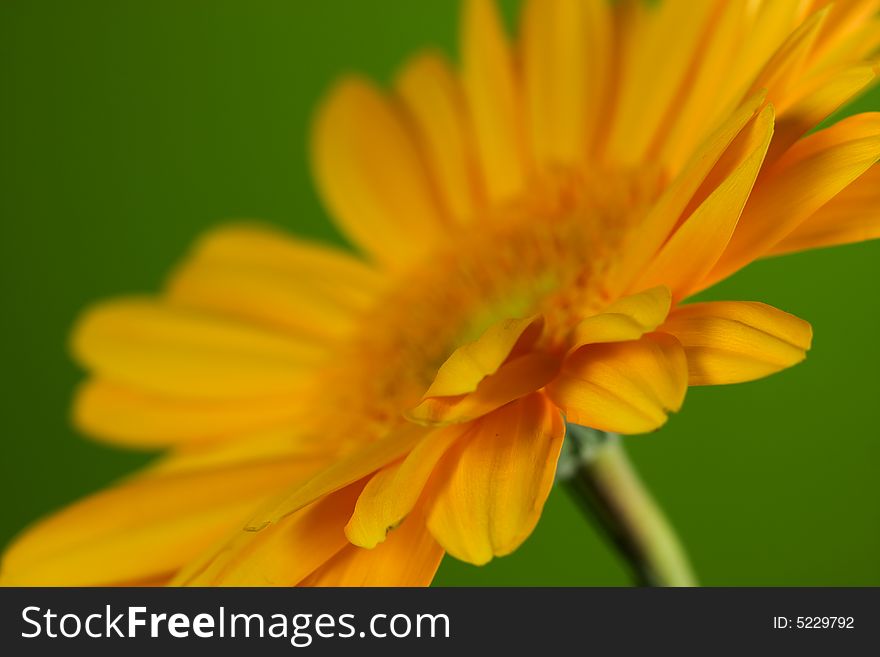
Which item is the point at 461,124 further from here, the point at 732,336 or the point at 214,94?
the point at 214,94

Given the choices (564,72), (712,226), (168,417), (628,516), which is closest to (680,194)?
(712,226)

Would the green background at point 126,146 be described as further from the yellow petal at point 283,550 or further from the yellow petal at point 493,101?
the yellow petal at point 283,550

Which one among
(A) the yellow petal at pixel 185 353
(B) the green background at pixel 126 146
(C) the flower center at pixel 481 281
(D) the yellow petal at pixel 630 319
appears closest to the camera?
(D) the yellow petal at pixel 630 319

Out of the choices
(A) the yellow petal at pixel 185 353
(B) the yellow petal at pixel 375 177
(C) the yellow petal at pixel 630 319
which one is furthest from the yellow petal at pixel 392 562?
(B) the yellow petal at pixel 375 177

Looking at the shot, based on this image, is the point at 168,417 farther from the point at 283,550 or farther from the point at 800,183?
Answer: the point at 800,183

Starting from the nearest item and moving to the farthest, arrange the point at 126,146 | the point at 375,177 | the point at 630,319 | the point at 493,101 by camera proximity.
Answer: the point at 630,319 < the point at 493,101 < the point at 375,177 < the point at 126,146

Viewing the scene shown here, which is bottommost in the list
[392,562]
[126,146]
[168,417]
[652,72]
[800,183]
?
[392,562]
